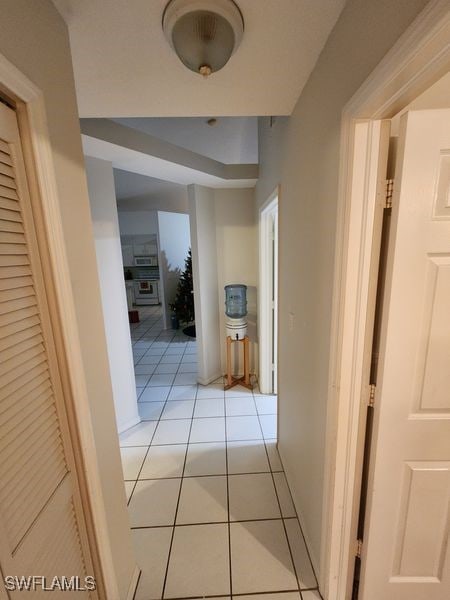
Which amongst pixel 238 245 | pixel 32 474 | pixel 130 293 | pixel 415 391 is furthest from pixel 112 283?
pixel 130 293

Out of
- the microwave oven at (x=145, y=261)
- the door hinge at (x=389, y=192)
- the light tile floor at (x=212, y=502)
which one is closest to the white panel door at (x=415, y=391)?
the door hinge at (x=389, y=192)

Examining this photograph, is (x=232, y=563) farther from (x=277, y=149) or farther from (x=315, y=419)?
(x=277, y=149)

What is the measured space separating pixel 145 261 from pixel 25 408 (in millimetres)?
6806

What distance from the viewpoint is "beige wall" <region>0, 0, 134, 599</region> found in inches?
26.6

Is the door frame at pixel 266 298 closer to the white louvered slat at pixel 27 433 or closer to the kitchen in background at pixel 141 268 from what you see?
the white louvered slat at pixel 27 433

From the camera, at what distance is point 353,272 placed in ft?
2.96

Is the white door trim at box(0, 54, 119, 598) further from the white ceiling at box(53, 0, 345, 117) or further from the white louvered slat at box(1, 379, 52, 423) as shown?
the white ceiling at box(53, 0, 345, 117)

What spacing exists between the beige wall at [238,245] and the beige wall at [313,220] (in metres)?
1.07

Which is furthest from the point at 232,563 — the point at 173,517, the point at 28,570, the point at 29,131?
the point at 29,131

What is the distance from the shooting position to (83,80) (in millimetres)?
1091

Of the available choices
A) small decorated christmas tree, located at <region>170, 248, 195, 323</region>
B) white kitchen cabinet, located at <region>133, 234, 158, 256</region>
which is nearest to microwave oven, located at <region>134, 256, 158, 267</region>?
white kitchen cabinet, located at <region>133, 234, 158, 256</region>

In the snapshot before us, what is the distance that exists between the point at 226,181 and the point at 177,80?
1.62m

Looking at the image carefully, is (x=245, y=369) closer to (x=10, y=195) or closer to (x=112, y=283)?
(x=112, y=283)
